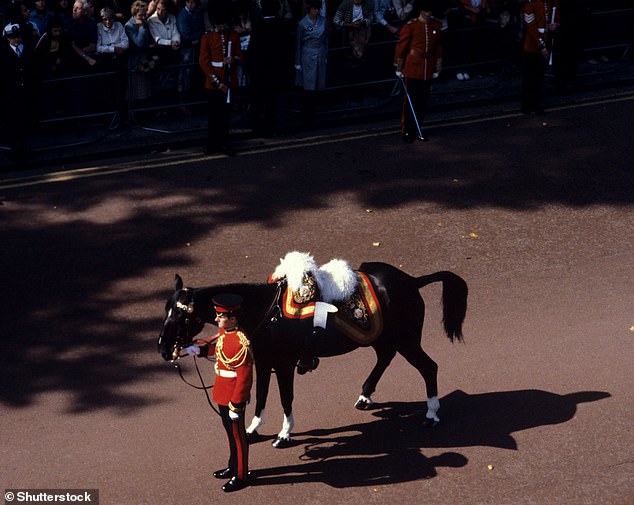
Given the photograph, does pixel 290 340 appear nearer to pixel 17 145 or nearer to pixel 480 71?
pixel 17 145

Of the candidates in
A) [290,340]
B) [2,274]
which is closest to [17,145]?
[2,274]

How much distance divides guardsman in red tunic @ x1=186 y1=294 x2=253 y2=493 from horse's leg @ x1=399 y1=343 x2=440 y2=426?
1574 millimetres

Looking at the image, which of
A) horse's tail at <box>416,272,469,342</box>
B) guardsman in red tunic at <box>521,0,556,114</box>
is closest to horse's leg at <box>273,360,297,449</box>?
horse's tail at <box>416,272,469,342</box>

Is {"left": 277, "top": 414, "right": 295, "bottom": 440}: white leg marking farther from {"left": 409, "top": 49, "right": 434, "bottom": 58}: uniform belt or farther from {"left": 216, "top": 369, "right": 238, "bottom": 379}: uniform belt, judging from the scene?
{"left": 409, "top": 49, "right": 434, "bottom": 58}: uniform belt

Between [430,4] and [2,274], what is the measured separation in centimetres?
713

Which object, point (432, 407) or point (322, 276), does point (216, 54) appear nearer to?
point (322, 276)

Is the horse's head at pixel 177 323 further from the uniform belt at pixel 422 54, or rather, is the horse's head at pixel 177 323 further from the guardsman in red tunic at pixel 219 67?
the uniform belt at pixel 422 54

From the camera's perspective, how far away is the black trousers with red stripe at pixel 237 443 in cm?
849

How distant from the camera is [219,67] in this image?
1510 cm

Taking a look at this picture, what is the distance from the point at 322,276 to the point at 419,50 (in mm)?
7506

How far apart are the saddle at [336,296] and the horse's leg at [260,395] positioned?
23.2 inches

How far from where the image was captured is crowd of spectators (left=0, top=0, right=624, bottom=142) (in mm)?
15438

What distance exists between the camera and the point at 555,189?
559 inches

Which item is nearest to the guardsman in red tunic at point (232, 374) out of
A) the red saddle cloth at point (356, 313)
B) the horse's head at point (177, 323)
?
the horse's head at point (177, 323)
